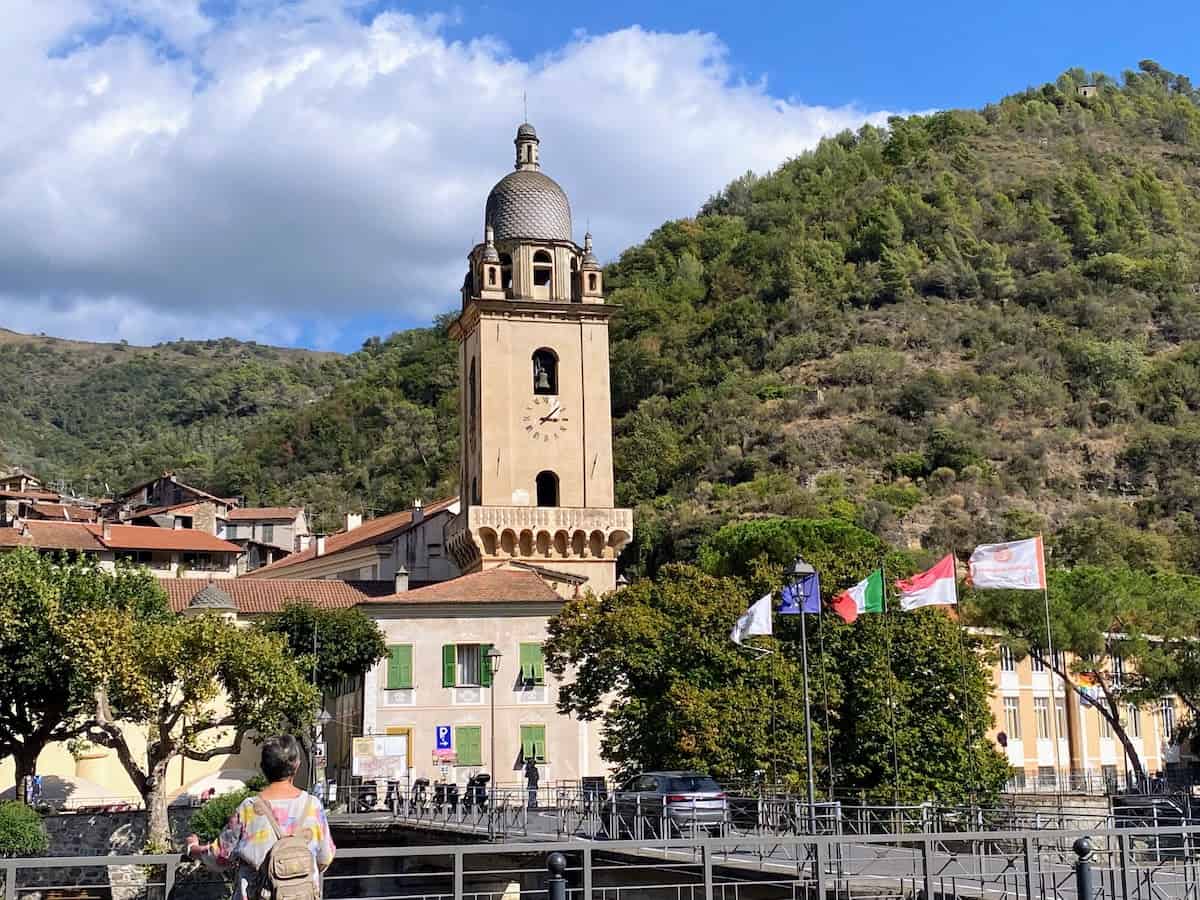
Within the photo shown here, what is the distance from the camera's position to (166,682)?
36719 millimetres

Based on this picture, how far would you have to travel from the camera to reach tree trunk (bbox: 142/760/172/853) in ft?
118

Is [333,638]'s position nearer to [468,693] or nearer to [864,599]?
[468,693]

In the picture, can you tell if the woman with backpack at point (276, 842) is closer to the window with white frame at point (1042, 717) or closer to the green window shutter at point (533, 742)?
the green window shutter at point (533, 742)

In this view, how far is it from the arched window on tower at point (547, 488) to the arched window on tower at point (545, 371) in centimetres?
360

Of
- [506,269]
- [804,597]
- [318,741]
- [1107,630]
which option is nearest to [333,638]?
[318,741]

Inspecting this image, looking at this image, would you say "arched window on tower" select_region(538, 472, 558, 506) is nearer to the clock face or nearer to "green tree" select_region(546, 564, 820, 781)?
the clock face

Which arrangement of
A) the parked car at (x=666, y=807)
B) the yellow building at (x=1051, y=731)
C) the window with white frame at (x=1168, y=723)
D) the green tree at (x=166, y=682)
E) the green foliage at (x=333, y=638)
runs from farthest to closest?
the window with white frame at (x=1168, y=723), the yellow building at (x=1051, y=731), the green foliage at (x=333, y=638), the green tree at (x=166, y=682), the parked car at (x=666, y=807)

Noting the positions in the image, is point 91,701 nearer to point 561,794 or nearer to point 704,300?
point 561,794

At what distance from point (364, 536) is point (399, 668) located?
27.7 m

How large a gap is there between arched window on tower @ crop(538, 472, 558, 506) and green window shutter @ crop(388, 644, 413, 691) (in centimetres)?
1310

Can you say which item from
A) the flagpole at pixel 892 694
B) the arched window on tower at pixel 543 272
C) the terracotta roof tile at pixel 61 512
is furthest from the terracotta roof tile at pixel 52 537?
the flagpole at pixel 892 694

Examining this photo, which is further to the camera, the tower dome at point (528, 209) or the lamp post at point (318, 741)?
the tower dome at point (528, 209)

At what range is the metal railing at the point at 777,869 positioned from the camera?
12500 mm

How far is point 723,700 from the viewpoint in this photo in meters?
35.5
